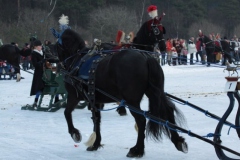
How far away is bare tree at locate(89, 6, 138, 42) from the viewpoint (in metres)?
44.6

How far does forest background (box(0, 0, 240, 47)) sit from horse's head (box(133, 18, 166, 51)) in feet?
81.7

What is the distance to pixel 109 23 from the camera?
4475 centimetres

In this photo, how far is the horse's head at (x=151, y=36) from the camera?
11.2 metres

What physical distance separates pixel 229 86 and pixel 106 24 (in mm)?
38060

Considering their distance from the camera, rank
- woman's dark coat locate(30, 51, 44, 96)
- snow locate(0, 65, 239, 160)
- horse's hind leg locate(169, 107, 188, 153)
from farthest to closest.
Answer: woman's dark coat locate(30, 51, 44, 96), snow locate(0, 65, 239, 160), horse's hind leg locate(169, 107, 188, 153)

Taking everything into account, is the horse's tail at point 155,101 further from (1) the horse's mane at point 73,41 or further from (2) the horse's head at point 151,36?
(2) the horse's head at point 151,36

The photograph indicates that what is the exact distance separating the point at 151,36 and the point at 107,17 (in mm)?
34578

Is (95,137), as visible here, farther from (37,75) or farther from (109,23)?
(109,23)

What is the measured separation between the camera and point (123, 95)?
7.93 metres

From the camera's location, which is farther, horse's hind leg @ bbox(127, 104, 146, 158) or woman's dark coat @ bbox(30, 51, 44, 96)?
woman's dark coat @ bbox(30, 51, 44, 96)

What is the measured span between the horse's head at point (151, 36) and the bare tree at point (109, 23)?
32.3 meters

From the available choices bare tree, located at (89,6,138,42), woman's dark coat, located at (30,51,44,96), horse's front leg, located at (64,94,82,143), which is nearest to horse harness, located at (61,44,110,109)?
horse's front leg, located at (64,94,82,143)

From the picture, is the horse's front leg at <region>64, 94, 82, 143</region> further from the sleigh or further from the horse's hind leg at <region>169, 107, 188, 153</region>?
the sleigh

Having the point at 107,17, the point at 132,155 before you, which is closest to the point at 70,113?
the point at 132,155
